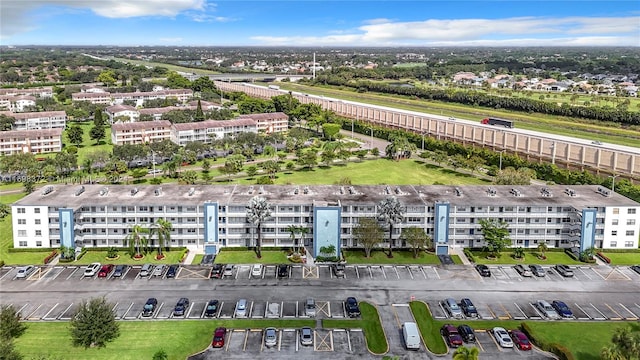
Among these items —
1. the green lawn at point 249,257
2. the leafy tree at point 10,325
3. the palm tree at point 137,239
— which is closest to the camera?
the leafy tree at point 10,325

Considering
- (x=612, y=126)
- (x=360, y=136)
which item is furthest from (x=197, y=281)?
(x=612, y=126)

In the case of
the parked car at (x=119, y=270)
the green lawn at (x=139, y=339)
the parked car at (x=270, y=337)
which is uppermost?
the parked car at (x=119, y=270)

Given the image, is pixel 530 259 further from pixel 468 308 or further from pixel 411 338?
pixel 411 338

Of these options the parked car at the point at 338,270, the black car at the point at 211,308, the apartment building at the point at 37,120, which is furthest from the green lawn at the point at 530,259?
the apartment building at the point at 37,120

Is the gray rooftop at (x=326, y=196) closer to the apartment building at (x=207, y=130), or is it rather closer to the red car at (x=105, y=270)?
the red car at (x=105, y=270)

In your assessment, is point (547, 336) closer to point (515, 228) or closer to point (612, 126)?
point (515, 228)

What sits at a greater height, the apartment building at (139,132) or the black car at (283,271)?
the apartment building at (139,132)

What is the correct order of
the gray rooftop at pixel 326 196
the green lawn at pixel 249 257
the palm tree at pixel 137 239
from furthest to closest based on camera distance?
the gray rooftop at pixel 326 196, the palm tree at pixel 137 239, the green lawn at pixel 249 257
